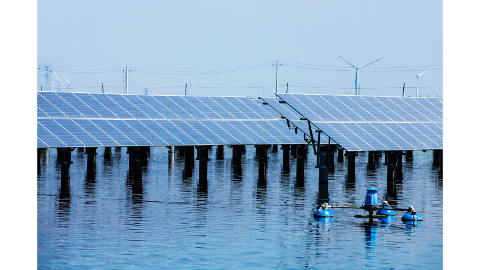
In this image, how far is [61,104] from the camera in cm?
5234

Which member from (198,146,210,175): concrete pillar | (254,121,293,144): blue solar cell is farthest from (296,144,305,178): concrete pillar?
(198,146,210,175): concrete pillar

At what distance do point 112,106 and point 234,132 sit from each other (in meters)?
11.4

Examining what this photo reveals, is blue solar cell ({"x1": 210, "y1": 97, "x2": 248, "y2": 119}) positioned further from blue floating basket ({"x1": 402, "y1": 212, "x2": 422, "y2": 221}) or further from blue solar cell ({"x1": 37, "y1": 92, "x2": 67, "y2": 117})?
blue floating basket ({"x1": 402, "y1": 212, "x2": 422, "y2": 221})

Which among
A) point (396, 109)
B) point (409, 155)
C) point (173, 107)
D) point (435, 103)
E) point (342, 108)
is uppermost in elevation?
point (435, 103)

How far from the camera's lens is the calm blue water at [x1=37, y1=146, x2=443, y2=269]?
73.5ft

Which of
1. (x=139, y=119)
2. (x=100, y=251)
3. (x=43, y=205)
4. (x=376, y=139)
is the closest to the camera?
(x=100, y=251)

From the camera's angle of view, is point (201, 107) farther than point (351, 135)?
Yes

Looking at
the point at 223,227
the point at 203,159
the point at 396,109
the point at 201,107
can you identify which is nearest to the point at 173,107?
the point at 201,107

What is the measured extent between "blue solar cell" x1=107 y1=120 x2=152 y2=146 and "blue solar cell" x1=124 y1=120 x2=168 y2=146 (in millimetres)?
380

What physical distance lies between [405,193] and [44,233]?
2862 centimetres

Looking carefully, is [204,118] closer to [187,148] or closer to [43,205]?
[187,148]

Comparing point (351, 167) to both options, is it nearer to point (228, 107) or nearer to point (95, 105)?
point (228, 107)

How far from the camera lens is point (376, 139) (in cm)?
4622
